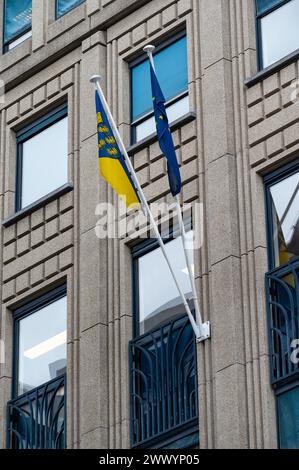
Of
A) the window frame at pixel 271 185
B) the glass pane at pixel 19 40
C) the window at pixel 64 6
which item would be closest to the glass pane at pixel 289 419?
the window frame at pixel 271 185

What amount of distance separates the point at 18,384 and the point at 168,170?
20.2ft

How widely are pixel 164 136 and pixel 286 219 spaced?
8.20 feet

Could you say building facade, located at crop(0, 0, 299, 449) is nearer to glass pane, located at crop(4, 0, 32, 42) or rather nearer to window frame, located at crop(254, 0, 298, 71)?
window frame, located at crop(254, 0, 298, 71)

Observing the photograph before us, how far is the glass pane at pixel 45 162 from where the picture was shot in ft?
113

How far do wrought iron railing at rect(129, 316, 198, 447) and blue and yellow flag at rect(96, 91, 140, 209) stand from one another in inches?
91.4

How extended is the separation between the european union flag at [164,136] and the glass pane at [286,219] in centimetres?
167

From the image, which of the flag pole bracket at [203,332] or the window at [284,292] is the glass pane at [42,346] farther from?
the window at [284,292]

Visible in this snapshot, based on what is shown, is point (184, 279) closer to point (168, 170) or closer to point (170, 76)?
point (168, 170)

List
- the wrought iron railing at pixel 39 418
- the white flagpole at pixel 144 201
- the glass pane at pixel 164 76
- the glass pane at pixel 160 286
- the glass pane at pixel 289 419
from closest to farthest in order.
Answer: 1. the glass pane at pixel 289 419
2. the white flagpole at pixel 144 201
3. the glass pane at pixel 160 286
4. the wrought iron railing at pixel 39 418
5. the glass pane at pixel 164 76

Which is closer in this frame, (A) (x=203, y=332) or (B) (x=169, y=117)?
(A) (x=203, y=332)

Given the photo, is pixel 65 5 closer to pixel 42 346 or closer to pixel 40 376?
pixel 42 346

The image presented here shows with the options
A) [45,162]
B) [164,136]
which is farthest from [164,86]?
[45,162]

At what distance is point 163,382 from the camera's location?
29.9m
